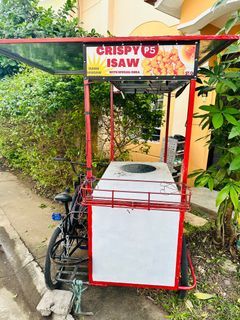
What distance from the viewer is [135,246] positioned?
194 cm

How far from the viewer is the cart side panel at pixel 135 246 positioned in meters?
1.87

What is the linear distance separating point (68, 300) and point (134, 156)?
13.7 feet

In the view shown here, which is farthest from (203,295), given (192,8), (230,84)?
(192,8)

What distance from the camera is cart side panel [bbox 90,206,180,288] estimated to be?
1.87 metres

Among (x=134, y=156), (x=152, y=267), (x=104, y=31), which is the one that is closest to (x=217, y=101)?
(x=152, y=267)

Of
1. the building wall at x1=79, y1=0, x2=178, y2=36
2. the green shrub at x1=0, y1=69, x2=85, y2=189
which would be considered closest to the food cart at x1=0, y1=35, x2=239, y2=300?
the green shrub at x1=0, y1=69, x2=85, y2=189

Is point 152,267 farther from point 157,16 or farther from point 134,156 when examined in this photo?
point 157,16

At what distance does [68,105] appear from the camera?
11.9 feet

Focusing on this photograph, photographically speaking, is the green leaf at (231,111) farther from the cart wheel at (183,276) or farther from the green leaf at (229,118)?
the cart wheel at (183,276)

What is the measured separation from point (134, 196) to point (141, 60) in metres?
1.09

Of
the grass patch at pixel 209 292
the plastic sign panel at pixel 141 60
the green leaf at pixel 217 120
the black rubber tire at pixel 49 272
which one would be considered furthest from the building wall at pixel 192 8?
the black rubber tire at pixel 49 272

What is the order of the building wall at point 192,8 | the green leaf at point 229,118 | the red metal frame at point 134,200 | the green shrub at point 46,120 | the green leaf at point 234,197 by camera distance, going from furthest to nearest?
the building wall at point 192,8 < the green shrub at point 46,120 < the green leaf at point 234,197 < the green leaf at point 229,118 < the red metal frame at point 134,200

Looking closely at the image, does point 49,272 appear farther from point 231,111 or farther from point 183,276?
point 231,111

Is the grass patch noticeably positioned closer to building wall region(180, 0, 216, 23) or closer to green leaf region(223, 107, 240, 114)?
green leaf region(223, 107, 240, 114)
